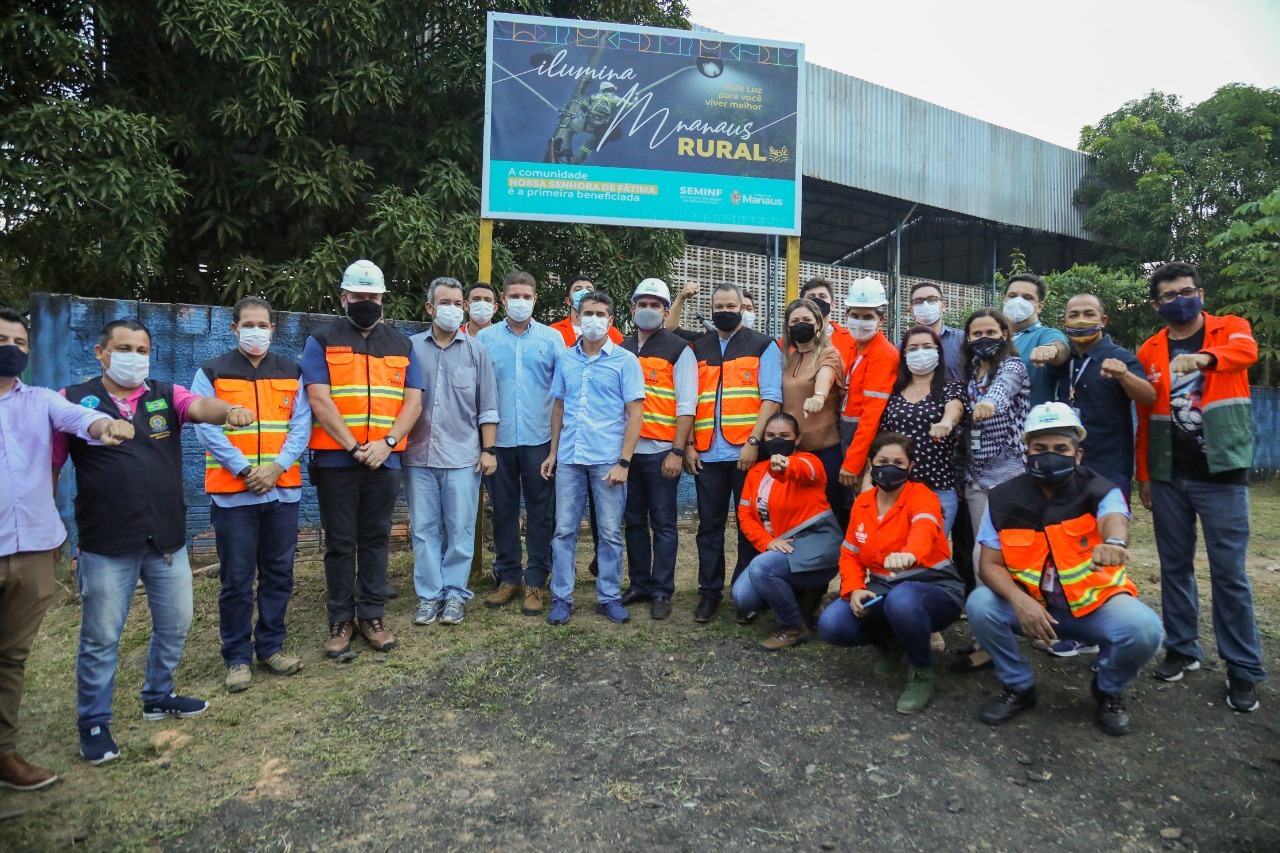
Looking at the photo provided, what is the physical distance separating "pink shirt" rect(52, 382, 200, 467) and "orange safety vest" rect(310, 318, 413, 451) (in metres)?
0.80

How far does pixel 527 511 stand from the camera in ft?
17.3

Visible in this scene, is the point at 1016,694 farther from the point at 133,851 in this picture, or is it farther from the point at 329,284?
the point at 329,284

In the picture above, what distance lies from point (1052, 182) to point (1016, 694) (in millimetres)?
18268

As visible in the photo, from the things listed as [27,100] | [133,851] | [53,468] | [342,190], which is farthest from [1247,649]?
[27,100]

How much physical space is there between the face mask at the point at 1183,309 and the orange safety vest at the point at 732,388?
203 cm

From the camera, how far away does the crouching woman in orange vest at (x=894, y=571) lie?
3.83 m

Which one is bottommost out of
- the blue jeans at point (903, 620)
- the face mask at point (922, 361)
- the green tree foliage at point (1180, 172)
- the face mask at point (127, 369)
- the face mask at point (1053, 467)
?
the blue jeans at point (903, 620)

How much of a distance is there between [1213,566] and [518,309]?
4.00 meters

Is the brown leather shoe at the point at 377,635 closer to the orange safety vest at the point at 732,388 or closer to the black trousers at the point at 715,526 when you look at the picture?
the black trousers at the point at 715,526

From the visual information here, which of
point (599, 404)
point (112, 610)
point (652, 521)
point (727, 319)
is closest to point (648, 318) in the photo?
point (727, 319)

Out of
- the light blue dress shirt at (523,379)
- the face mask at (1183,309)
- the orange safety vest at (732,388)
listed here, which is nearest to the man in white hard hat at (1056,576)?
the face mask at (1183,309)

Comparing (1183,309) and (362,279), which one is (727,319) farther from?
(1183,309)

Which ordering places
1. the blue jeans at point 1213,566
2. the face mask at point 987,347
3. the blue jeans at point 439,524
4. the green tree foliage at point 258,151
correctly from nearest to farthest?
the blue jeans at point 1213,566, the face mask at point 987,347, the blue jeans at point 439,524, the green tree foliage at point 258,151

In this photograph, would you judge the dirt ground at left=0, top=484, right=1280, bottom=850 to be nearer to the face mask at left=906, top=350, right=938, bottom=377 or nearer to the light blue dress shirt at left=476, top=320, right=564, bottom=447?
the light blue dress shirt at left=476, top=320, right=564, bottom=447
